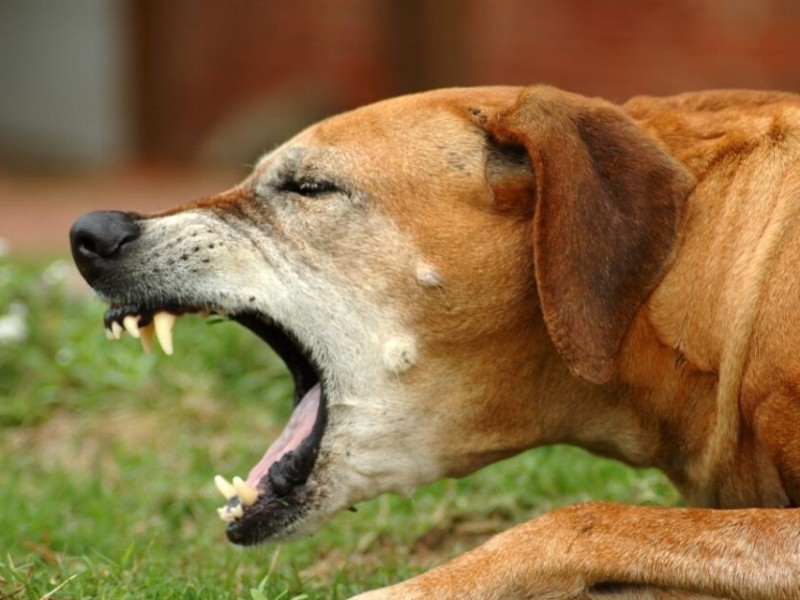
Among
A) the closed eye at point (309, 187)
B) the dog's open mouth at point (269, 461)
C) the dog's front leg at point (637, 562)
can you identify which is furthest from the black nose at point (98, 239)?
the dog's front leg at point (637, 562)

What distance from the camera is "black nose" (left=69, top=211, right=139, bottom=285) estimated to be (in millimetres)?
4152

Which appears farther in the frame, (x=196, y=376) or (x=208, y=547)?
(x=196, y=376)

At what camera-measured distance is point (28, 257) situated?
912 cm

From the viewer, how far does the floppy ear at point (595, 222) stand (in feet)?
12.5

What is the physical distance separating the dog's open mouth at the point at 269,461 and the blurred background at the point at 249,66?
6.05 metres

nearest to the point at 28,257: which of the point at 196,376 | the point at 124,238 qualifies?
the point at 196,376

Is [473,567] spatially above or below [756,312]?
below

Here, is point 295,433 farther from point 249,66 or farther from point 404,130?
point 249,66

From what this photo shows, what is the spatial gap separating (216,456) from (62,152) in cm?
1013

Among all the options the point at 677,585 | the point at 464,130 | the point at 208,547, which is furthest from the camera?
the point at 208,547

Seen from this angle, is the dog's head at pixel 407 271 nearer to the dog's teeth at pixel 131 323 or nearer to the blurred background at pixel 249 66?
the dog's teeth at pixel 131 323

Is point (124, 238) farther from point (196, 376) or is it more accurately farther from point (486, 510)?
point (196, 376)

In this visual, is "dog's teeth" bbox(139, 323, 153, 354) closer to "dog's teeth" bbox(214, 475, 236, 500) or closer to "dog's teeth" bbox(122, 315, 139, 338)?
"dog's teeth" bbox(122, 315, 139, 338)

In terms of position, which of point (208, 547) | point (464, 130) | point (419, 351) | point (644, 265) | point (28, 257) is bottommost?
point (28, 257)
